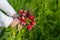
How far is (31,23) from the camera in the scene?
2637 millimetres

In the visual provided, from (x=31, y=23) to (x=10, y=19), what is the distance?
217 mm

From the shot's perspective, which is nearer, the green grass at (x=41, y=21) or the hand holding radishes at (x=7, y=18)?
the hand holding radishes at (x=7, y=18)

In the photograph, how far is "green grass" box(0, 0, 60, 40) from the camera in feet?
9.19

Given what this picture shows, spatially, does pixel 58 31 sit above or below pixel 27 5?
below

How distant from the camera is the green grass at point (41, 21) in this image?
2.80 m

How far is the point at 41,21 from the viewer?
3025mm

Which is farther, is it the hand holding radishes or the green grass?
the green grass

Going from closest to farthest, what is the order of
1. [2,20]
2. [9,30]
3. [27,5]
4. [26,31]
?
[2,20] → [9,30] → [26,31] → [27,5]

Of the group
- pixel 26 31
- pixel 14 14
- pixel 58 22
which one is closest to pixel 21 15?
pixel 14 14

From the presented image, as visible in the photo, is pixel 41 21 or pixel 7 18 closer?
pixel 7 18

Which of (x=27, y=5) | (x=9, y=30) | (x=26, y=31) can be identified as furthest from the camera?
(x=27, y=5)

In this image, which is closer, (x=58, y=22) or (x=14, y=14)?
(x=14, y=14)

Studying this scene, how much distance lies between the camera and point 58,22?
303 centimetres

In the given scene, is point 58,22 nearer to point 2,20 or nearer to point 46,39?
point 46,39
